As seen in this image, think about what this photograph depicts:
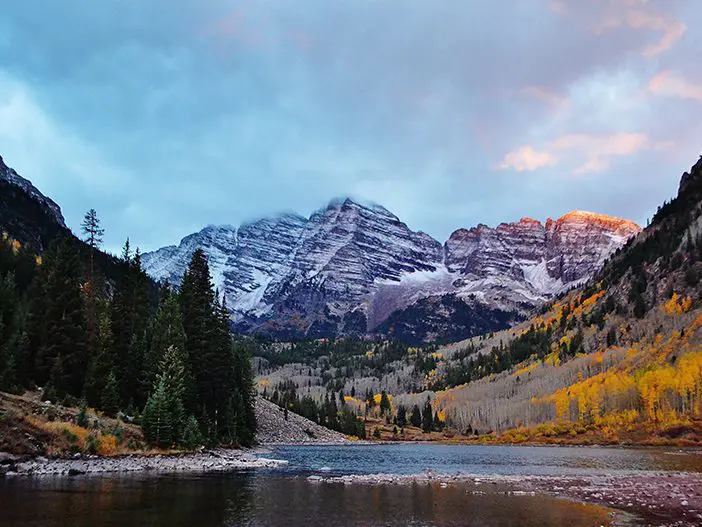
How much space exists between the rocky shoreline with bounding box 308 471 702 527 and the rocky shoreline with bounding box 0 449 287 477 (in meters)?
15.7

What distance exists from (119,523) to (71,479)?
67.5 feet

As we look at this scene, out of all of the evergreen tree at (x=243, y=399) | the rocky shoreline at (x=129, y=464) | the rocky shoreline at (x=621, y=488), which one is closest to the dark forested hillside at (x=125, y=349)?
the rocky shoreline at (x=129, y=464)

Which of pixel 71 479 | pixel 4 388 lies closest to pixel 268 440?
pixel 4 388

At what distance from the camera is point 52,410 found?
61.8 m

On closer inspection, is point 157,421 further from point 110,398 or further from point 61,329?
point 61,329

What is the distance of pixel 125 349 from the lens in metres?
84.9

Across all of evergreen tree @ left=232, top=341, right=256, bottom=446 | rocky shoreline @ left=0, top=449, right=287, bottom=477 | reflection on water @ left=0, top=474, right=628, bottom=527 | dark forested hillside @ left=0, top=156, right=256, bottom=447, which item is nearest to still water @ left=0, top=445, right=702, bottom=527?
reflection on water @ left=0, top=474, right=628, bottom=527

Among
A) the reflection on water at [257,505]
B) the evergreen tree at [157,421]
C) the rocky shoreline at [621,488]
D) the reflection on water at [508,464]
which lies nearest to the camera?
the reflection on water at [257,505]

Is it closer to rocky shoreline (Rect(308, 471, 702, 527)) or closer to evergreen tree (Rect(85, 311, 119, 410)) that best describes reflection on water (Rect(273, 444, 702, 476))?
rocky shoreline (Rect(308, 471, 702, 527))

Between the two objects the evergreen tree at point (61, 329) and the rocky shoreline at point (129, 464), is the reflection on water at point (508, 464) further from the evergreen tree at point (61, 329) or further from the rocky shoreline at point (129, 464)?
the evergreen tree at point (61, 329)

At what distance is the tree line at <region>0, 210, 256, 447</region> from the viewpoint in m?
73.1

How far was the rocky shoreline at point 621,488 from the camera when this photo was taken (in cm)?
3841

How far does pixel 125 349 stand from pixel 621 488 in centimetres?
6677

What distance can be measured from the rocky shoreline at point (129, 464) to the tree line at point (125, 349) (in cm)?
516
